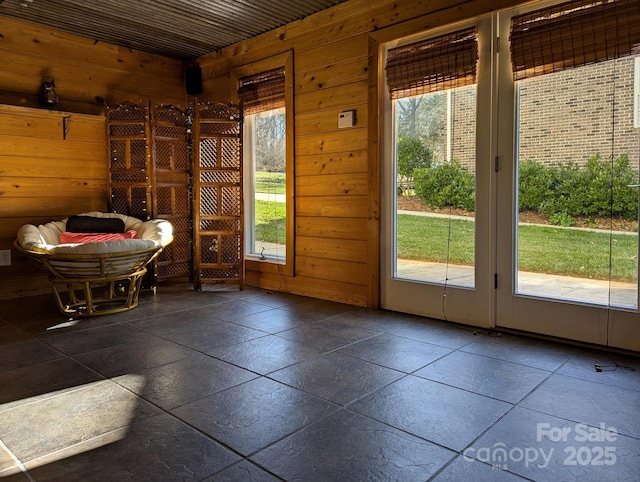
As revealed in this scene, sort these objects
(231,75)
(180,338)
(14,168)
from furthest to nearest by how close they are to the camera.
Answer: (231,75), (14,168), (180,338)

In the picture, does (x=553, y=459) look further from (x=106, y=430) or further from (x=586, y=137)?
(x=586, y=137)

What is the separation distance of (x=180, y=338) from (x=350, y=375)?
126 centimetres

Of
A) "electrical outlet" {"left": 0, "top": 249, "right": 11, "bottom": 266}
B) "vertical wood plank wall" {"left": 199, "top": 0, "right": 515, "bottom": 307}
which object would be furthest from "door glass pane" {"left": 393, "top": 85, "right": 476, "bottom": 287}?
"electrical outlet" {"left": 0, "top": 249, "right": 11, "bottom": 266}

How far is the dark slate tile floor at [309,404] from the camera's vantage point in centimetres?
164

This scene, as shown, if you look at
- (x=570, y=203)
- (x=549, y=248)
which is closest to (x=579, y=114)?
(x=570, y=203)

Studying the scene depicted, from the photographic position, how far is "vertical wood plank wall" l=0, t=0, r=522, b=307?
3.97 metres

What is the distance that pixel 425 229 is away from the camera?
368 cm

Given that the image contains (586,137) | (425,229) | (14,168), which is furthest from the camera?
(14,168)

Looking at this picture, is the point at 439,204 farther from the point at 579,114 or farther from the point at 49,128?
the point at 49,128

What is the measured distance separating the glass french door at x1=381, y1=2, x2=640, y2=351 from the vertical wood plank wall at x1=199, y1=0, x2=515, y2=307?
33 cm

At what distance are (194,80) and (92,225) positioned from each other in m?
2.14

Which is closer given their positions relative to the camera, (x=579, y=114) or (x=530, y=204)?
(x=579, y=114)

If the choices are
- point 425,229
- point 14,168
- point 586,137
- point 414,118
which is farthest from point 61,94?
point 586,137

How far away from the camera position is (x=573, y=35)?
9.34 ft
